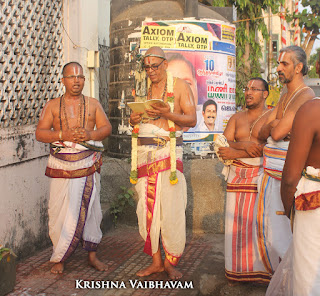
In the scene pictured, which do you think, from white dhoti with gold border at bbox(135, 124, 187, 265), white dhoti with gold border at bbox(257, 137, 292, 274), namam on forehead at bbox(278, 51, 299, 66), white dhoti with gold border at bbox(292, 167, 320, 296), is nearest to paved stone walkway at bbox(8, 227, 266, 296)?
white dhoti with gold border at bbox(135, 124, 187, 265)

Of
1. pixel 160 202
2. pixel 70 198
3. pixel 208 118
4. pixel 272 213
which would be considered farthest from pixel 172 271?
pixel 208 118

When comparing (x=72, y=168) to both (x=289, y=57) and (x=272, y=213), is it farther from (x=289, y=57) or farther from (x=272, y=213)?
(x=289, y=57)

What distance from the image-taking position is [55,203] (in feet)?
16.0

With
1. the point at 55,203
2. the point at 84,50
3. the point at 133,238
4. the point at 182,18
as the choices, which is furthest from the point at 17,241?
the point at 182,18

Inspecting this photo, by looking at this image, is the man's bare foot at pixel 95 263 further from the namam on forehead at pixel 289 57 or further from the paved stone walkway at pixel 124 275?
the namam on forehead at pixel 289 57

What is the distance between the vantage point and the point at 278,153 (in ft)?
13.6

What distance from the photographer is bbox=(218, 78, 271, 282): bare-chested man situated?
15.0 feet

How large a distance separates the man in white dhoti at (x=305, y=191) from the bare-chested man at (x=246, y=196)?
171cm

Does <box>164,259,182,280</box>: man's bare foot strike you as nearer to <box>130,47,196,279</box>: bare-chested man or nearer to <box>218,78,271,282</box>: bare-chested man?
<box>130,47,196,279</box>: bare-chested man

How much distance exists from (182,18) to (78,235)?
3.89m

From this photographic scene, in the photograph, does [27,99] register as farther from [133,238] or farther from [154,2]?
[154,2]

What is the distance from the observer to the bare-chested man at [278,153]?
392cm

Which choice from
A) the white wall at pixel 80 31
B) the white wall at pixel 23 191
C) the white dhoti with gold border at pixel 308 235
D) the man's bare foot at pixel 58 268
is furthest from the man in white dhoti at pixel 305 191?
the white wall at pixel 80 31

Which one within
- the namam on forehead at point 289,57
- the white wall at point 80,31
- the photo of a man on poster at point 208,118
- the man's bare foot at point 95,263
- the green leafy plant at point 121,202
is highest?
the white wall at point 80,31
